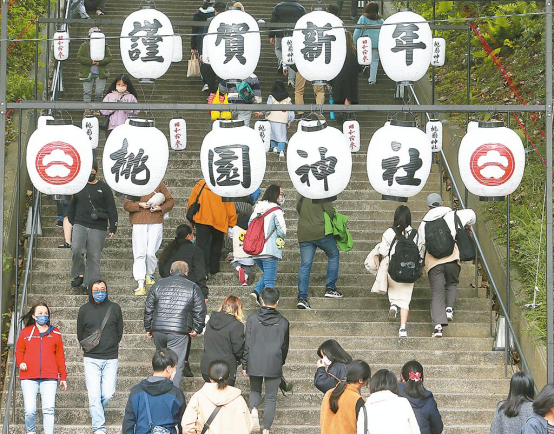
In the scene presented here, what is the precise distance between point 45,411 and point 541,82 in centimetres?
1024

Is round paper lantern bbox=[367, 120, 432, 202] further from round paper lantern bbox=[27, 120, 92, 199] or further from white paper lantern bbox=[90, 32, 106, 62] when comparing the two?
white paper lantern bbox=[90, 32, 106, 62]

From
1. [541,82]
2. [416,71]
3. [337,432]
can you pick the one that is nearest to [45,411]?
[337,432]

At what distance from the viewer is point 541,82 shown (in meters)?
18.7

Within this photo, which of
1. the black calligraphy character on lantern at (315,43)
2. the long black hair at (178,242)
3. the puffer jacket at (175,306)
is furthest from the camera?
the long black hair at (178,242)

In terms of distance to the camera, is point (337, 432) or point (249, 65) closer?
point (337, 432)

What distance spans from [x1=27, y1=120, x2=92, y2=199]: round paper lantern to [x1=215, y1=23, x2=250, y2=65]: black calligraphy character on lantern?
6.65 ft

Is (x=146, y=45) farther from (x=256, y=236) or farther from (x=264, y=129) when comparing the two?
(x=256, y=236)

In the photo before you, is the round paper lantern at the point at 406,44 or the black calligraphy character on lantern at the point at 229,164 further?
the round paper lantern at the point at 406,44

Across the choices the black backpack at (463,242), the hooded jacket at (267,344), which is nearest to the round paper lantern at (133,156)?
the hooded jacket at (267,344)

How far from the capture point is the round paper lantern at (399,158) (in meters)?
12.7

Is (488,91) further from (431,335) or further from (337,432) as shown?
(337,432)

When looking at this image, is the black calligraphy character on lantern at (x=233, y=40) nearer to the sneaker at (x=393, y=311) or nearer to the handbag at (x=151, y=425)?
the sneaker at (x=393, y=311)

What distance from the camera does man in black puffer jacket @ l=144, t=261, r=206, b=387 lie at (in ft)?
43.0

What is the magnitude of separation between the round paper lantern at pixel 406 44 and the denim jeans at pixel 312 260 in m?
2.98
